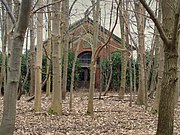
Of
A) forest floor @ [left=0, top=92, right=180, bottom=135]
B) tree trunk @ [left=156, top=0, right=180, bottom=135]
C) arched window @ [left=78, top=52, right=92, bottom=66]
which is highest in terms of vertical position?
arched window @ [left=78, top=52, right=92, bottom=66]

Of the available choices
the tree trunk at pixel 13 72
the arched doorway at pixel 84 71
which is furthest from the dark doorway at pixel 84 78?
the tree trunk at pixel 13 72

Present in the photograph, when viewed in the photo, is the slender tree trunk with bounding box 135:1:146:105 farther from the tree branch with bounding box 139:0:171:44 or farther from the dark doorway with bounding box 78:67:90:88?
the dark doorway with bounding box 78:67:90:88

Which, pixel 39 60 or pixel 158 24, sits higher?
pixel 158 24

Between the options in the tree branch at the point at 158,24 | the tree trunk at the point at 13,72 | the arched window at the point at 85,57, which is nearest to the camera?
the tree trunk at the point at 13,72

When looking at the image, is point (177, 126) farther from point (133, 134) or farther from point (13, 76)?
point (13, 76)

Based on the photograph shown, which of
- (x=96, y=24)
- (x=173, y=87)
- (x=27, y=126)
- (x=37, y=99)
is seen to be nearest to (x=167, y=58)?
(x=173, y=87)

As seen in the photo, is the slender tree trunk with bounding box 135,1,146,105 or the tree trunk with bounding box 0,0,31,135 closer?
the tree trunk with bounding box 0,0,31,135

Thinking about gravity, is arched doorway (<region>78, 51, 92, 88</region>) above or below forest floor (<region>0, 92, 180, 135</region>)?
above

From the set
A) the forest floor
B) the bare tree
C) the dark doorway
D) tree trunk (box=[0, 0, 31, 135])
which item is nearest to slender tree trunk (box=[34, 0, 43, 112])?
the forest floor

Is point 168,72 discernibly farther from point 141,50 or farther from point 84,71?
→ point 84,71

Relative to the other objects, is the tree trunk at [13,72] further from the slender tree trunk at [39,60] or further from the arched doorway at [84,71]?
the arched doorway at [84,71]

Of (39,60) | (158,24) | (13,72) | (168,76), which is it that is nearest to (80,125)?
(39,60)

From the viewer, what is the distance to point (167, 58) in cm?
466

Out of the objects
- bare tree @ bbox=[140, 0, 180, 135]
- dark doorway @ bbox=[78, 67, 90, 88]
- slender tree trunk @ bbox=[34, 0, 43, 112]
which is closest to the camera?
bare tree @ bbox=[140, 0, 180, 135]
